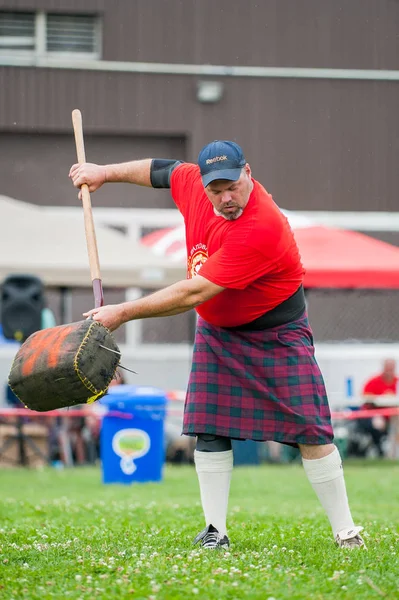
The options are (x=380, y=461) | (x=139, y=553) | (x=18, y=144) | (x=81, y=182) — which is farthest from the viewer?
(x=18, y=144)

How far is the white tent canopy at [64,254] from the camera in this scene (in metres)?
10.5

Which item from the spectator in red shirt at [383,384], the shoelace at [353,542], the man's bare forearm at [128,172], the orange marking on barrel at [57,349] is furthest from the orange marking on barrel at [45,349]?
the spectator in red shirt at [383,384]

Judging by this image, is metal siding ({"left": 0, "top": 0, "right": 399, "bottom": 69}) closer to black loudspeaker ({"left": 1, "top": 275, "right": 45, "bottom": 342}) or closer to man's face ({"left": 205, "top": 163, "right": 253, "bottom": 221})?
black loudspeaker ({"left": 1, "top": 275, "right": 45, "bottom": 342})

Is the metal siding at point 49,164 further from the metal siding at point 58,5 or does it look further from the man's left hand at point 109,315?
the man's left hand at point 109,315

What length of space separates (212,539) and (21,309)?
6135 millimetres

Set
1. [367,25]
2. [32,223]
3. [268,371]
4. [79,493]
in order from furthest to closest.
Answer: [367,25] < [32,223] < [79,493] < [268,371]

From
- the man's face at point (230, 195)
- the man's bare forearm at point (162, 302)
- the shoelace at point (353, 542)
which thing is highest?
the man's face at point (230, 195)

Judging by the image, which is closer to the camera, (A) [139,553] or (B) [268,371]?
(A) [139,553]

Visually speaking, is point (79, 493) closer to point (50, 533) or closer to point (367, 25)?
point (50, 533)

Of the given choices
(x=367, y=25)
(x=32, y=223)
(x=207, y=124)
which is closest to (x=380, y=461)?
(x=32, y=223)

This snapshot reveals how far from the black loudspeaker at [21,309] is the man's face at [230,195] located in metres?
6.18

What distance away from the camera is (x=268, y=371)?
426 cm

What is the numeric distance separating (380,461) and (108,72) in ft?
22.8

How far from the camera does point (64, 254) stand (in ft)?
35.0
